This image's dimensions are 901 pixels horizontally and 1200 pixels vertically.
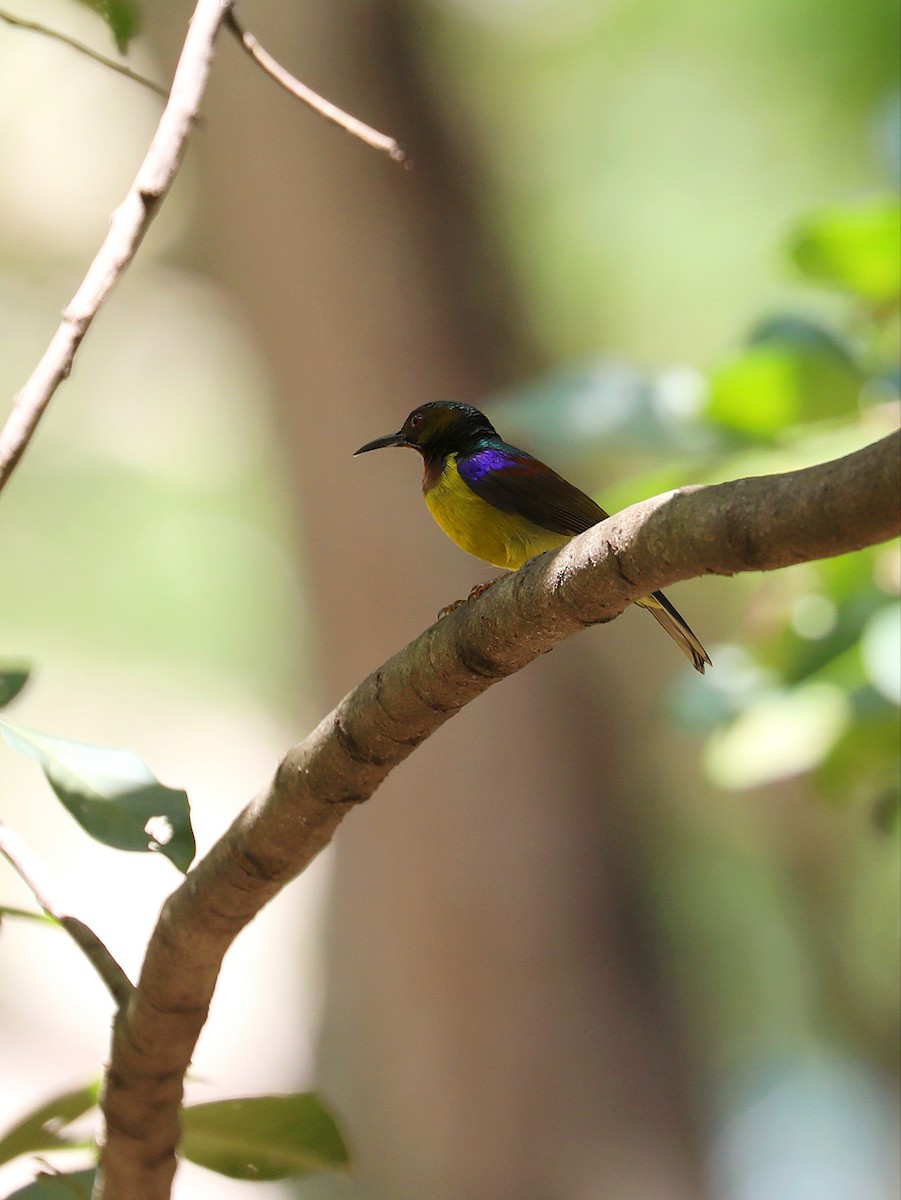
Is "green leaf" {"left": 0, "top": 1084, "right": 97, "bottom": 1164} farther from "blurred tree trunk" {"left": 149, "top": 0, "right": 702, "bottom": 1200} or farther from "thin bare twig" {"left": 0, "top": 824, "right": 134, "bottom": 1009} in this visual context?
"blurred tree trunk" {"left": 149, "top": 0, "right": 702, "bottom": 1200}

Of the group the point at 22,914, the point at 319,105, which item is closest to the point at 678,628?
the point at 319,105

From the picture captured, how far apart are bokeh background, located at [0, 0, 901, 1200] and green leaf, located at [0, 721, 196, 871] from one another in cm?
167

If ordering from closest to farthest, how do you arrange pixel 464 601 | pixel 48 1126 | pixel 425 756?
pixel 48 1126, pixel 464 601, pixel 425 756

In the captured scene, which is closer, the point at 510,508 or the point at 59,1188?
the point at 59,1188

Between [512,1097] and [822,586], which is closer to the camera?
[822,586]

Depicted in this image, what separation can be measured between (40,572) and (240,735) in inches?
129

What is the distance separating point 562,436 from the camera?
3188 mm

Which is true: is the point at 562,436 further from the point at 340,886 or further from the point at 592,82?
the point at 592,82

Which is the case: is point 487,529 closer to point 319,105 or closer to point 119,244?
point 319,105

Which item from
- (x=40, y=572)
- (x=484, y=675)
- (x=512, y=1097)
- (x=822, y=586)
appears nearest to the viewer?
(x=484, y=675)

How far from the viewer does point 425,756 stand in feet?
19.7

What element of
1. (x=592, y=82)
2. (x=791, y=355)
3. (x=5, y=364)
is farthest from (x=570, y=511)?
(x=5, y=364)

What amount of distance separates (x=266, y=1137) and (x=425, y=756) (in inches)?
172

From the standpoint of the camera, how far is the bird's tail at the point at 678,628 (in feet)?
7.64
